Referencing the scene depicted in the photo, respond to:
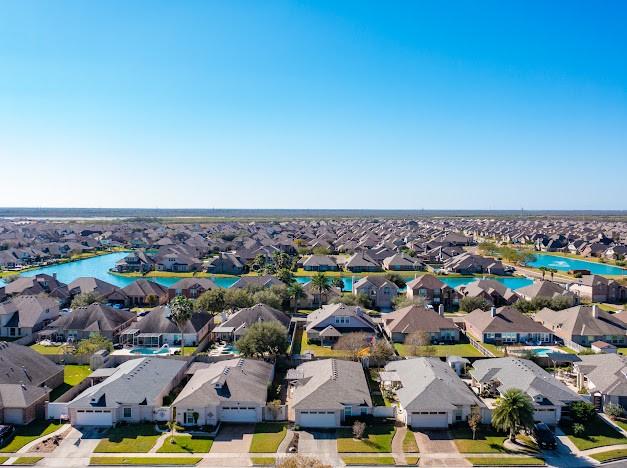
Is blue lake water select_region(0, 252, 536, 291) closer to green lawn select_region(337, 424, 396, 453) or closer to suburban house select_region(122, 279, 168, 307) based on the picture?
suburban house select_region(122, 279, 168, 307)

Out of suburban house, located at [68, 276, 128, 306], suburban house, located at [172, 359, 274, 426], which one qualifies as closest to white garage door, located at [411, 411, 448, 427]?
suburban house, located at [172, 359, 274, 426]

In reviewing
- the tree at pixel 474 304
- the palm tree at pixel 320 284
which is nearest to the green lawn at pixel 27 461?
Result: the palm tree at pixel 320 284

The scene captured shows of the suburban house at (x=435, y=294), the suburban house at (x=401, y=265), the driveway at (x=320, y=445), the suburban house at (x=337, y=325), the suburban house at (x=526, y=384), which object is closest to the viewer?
the driveway at (x=320, y=445)

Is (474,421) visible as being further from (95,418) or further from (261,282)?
(261,282)

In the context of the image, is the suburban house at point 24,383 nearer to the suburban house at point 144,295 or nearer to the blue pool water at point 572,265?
the suburban house at point 144,295

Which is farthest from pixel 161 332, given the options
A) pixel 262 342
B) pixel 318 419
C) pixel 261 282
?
pixel 261 282
